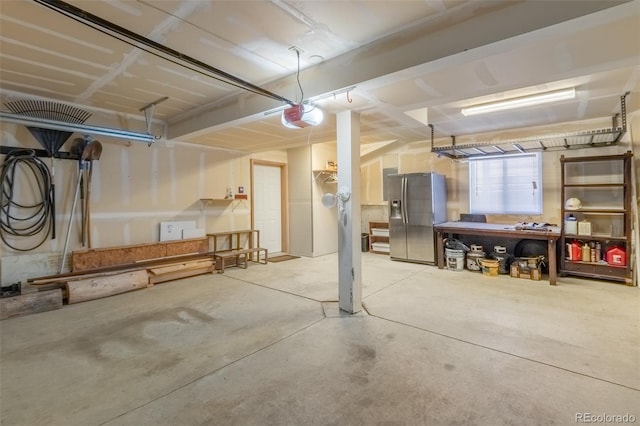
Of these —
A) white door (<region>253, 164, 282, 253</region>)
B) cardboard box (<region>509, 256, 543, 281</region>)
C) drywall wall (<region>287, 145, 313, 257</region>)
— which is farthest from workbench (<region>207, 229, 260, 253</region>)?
cardboard box (<region>509, 256, 543, 281</region>)

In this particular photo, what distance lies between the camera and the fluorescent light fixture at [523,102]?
143 inches

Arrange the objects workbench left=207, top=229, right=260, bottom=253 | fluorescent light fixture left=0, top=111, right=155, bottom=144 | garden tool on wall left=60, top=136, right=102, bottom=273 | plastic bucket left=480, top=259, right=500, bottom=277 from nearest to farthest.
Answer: fluorescent light fixture left=0, top=111, right=155, bottom=144 < garden tool on wall left=60, top=136, right=102, bottom=273 < plastic bucket left=480, top=259, right=500, bottom=277 < workbench left=207, top=229, right=260, bottom=253

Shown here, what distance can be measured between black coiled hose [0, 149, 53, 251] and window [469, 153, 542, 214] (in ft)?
22.6

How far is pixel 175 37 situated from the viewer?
8.16 feet

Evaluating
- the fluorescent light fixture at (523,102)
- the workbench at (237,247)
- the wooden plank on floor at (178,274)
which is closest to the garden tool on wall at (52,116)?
the wooden plank on floor at (178,274)

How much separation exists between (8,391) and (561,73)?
5.03 meters

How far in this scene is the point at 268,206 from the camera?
7078mm

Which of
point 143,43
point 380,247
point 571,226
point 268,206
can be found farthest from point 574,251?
point 143,43

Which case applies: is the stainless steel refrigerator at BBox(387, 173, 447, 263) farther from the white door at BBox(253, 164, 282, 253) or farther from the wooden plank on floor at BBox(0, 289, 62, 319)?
the wooden plank on floor at BBox(0, 289, 62, 319)

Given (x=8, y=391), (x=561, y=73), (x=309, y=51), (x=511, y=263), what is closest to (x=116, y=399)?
(x=8, y=391)

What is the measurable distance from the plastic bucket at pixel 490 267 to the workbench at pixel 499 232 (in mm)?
444

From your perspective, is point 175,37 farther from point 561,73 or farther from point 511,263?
point 511,263

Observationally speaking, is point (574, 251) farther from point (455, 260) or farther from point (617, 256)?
point (455, 260)

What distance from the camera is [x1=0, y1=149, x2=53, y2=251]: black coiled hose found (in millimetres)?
3812
